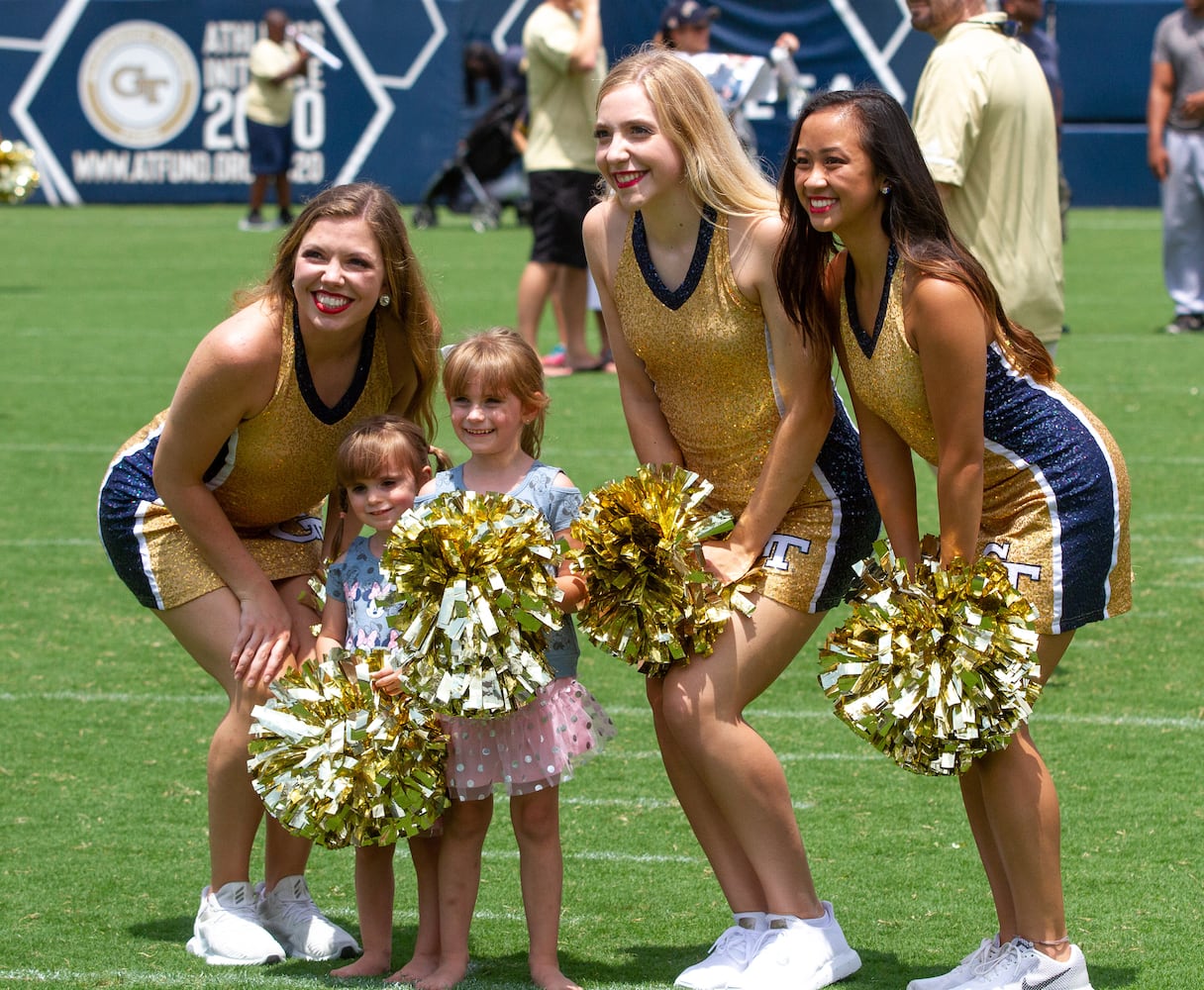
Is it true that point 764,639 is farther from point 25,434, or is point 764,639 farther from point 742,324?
point 25,434

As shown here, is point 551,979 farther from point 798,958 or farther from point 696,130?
point 696,130

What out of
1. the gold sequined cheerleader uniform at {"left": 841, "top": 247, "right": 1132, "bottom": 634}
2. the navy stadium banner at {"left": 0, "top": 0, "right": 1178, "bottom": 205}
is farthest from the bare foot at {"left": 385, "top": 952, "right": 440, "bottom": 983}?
the navy stadium banner at {"left": 0, "top": 0, "right": 1178, "bottom": 205}

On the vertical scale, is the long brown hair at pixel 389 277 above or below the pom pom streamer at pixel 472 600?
above

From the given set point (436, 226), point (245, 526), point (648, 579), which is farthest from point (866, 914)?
point (436, 226)

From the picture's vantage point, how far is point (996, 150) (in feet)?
17.3

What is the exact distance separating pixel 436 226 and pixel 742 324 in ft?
57.1

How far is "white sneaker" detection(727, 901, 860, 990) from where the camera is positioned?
320cm

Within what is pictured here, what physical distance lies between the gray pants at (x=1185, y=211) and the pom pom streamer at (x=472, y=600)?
946 cm

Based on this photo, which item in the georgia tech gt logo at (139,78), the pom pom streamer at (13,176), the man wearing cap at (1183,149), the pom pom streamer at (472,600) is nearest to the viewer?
the pom pom streamer at (472,600)

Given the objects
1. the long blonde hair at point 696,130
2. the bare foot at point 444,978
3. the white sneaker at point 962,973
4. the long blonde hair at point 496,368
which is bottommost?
the bare foot at point 444,978

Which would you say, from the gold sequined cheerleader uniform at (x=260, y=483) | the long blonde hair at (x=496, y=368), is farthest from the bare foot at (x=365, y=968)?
the long blonde hair at (x=496, y=368)

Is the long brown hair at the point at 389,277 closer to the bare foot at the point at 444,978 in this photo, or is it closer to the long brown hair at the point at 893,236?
the long brown hair at the point at 893,236

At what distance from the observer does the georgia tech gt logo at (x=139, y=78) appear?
22094 millimetres

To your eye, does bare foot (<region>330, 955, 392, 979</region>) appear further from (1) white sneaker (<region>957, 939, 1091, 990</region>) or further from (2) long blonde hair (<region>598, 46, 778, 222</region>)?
(2) long blonde hair (<region>598, 46, 778, 222</region>)
